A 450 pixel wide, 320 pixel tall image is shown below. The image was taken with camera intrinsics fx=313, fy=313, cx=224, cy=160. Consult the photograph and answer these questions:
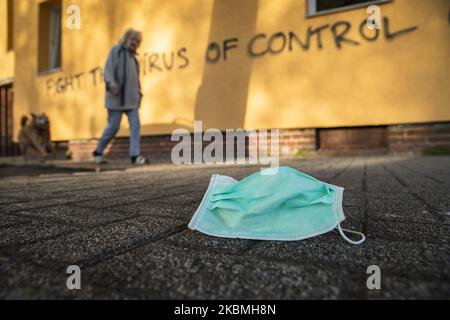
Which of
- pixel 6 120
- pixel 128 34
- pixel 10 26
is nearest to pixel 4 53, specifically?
pixel 10 26

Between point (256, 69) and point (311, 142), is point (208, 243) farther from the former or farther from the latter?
point (256, 69)

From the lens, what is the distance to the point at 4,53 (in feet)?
30.3

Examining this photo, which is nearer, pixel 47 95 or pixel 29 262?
pixel 29 262

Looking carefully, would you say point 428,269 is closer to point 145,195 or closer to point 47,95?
point 145,195

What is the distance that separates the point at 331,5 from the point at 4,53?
9336mm

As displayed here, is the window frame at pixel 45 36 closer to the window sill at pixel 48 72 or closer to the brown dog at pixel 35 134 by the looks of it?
the window sill at pixel 48 72

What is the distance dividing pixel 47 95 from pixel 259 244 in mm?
8536

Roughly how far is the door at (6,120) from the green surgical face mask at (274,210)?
408 inches

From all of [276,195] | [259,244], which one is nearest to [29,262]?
[259,244]

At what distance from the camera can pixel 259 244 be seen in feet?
2.65

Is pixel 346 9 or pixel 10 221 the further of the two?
pixel 346 9

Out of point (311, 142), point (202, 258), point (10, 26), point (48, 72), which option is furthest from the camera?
point (10, 26)

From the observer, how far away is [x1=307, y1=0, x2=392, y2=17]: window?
4508 mm

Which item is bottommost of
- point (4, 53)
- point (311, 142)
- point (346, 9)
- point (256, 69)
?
point (311, 142)
